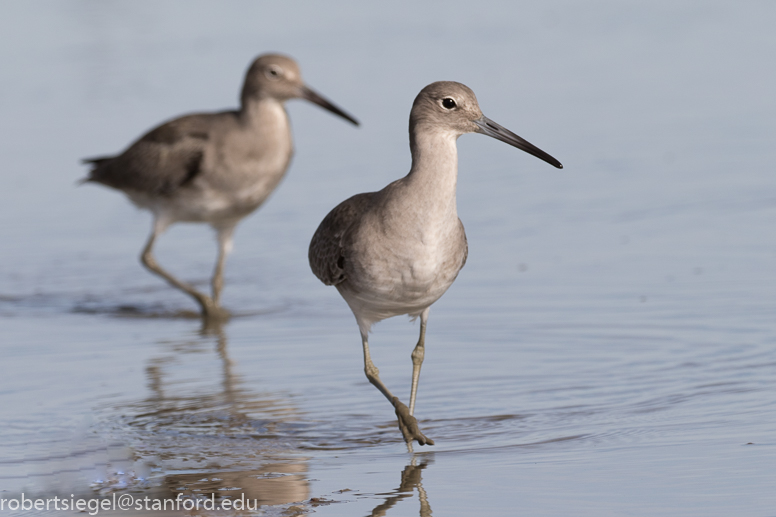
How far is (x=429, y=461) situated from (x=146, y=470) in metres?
1.20

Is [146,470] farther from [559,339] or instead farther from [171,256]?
[171,256]

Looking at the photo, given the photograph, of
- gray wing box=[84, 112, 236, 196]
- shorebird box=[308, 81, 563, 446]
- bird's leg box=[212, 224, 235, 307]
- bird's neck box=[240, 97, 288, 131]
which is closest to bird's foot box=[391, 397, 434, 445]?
shorebird box=[308, 81, 563, 446]

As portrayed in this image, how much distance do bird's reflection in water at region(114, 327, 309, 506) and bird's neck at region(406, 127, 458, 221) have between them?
4.06 ft

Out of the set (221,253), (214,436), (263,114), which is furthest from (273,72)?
(214,436)

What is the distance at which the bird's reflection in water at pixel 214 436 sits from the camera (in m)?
5.00

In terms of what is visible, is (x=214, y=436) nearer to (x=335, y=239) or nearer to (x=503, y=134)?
(x=335, y=239)

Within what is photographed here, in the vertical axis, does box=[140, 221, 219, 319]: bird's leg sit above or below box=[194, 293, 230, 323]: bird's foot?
above

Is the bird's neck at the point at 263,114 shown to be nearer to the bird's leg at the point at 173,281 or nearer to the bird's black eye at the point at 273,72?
the bird's black eye at the point at 273,72

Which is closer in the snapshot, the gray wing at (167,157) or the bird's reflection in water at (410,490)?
the bird's reflection in water at (410,490)

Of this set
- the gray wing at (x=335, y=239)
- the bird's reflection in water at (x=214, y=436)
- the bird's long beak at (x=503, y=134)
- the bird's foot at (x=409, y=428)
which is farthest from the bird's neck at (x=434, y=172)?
the bird's reflection in water at (x=214, y=436)

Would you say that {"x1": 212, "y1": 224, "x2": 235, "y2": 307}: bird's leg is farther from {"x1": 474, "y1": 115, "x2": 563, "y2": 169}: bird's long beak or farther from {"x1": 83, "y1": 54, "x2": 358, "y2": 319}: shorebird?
{"x1": 474, "y1": 115, "x2": 563, "y2": 169}: bird's long beak

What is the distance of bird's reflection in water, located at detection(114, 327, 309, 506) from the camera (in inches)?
197

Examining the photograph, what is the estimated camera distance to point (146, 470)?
527 cm

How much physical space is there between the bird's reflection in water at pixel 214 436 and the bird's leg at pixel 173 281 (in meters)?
1.04
